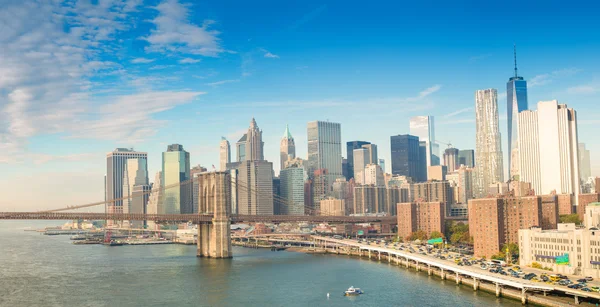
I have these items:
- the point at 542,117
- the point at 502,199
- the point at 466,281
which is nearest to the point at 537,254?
the point at 466,281

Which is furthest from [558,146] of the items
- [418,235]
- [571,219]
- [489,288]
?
[489,288]

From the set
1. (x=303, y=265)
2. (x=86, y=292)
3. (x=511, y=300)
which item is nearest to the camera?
(x=511, y=300)

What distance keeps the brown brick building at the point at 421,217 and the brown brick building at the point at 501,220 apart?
35.5 metres

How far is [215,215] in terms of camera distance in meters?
94.4

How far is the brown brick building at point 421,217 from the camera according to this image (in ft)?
384

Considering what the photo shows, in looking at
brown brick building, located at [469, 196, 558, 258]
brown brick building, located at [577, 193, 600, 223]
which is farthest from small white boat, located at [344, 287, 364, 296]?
brown brick building, located at [577, 193, 600, 223]

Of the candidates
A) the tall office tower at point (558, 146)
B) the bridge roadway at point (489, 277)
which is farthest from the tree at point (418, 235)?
the tall office tower at point (558, 146)

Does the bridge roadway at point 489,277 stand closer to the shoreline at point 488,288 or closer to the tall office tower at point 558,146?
the shoreline at point 488,288

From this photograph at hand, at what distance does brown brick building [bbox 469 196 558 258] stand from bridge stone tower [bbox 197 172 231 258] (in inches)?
1413

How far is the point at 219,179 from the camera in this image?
320 feet

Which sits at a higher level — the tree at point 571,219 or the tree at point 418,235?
the tree at point 571,219

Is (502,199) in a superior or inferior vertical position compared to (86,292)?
superior

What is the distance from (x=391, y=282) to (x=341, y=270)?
13277 mm

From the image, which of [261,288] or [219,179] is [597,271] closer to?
[261,288]
